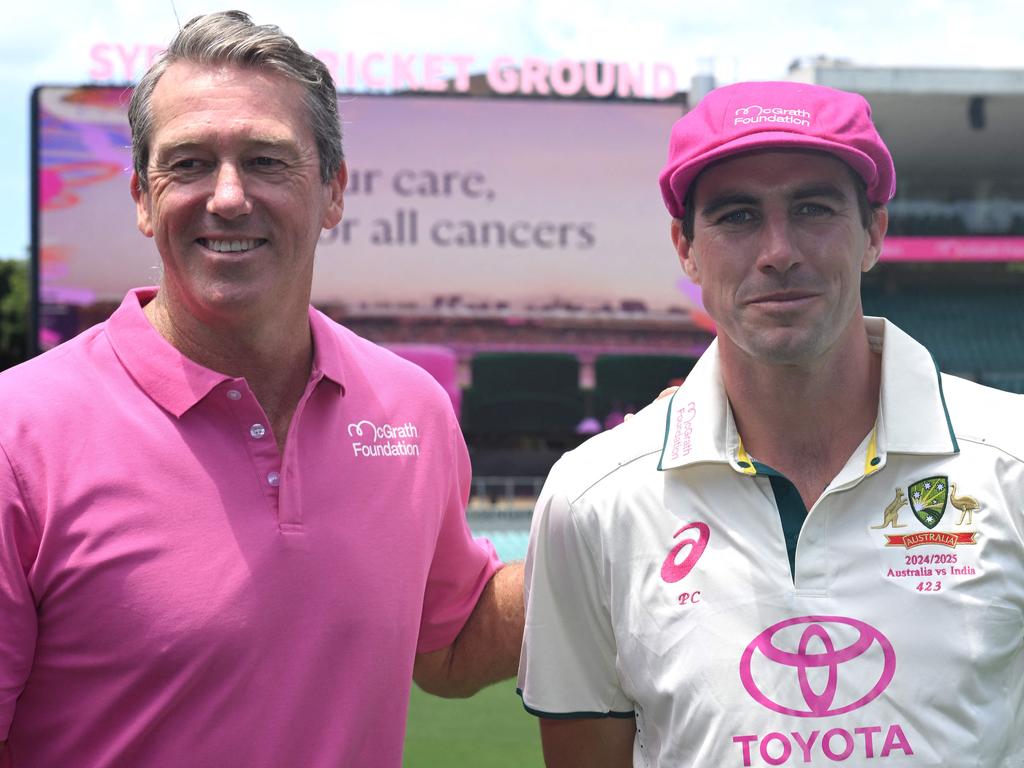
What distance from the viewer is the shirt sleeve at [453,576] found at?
2.48 meters

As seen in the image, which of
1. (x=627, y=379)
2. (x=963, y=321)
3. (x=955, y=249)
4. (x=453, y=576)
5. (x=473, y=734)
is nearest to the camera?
(x=453, y=576)

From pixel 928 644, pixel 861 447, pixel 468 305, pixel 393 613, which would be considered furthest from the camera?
pixel 468 305

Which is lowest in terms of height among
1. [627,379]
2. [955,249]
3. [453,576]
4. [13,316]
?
[453,576]

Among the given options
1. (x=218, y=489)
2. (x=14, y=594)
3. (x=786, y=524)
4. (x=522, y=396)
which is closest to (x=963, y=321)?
(x=522, y=396)

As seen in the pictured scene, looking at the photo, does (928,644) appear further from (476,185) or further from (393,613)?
(476,185)

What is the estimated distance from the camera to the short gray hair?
211 centimetres

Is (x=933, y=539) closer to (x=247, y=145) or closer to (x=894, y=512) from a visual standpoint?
(x=894, y=512)

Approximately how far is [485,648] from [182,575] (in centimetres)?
75

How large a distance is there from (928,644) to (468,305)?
17943 millimetres

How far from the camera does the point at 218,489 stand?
2025mm

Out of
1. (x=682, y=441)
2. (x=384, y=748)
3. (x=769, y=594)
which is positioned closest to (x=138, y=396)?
(x=384, y=748)

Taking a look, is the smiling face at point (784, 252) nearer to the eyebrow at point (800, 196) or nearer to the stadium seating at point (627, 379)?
the eyebrow at point (800, 196)

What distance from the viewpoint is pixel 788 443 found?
2.08m

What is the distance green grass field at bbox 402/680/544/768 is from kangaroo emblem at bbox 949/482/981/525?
4.16 m
